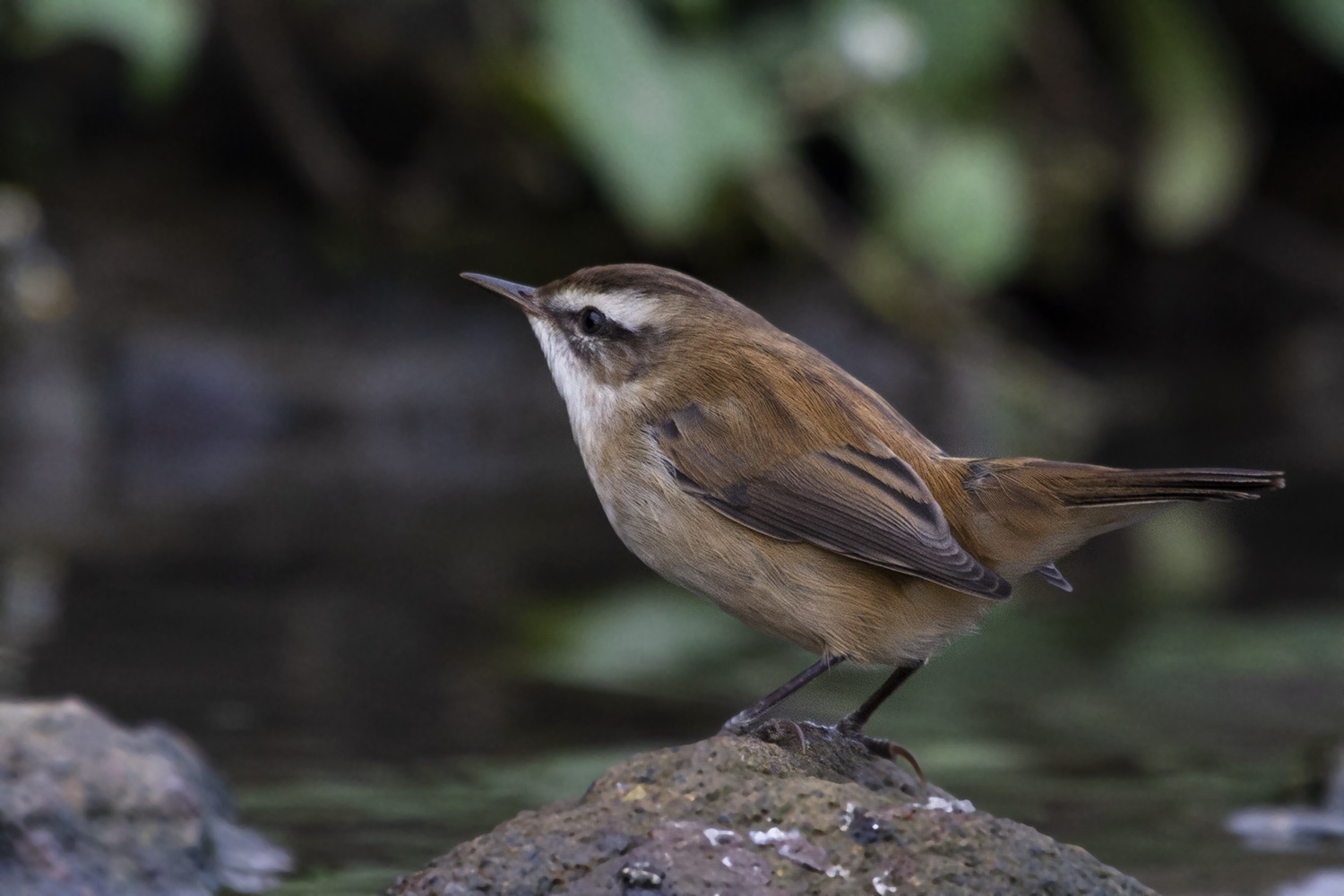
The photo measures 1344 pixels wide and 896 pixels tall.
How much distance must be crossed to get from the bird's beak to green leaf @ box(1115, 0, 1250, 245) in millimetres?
9000

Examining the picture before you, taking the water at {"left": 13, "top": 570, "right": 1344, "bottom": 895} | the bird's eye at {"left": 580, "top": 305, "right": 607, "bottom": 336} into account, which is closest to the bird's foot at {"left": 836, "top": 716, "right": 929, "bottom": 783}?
the water at {"left": 13, "top": 570, "right": 1344, "bottom": 895}

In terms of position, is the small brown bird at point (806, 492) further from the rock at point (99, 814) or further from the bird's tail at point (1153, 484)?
the rock at point (99, 814)

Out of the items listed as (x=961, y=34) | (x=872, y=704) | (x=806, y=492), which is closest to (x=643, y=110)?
(x=961, y=34)

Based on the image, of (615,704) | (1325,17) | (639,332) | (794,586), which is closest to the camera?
(794,586)

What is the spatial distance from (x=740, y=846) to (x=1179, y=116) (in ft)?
35.0

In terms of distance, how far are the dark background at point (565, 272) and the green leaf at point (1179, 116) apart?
34 mm

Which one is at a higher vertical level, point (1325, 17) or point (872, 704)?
point (1325, 17)

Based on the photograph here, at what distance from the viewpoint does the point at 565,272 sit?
12.5 metres

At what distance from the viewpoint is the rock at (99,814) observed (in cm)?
399

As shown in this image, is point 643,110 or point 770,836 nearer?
point 770,836

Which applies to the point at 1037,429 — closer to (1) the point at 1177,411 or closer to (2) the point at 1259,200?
(1) the point at 1177,411

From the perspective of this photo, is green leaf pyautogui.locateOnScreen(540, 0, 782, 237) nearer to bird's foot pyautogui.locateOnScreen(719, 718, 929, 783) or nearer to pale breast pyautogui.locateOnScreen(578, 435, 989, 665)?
pale breast pyautogui.locateOnScreen(578, 435, 989, 665)

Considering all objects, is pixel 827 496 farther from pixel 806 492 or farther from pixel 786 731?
pixel 786 731

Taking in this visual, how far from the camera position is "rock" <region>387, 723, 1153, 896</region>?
10.6 feet
